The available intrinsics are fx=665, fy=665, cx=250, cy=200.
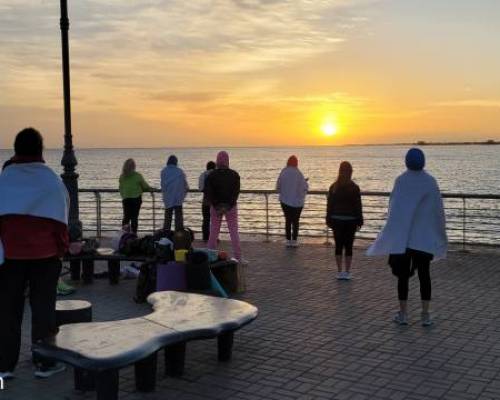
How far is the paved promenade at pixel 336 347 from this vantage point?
5117 millimetres

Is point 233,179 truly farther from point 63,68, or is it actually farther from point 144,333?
point 144,333

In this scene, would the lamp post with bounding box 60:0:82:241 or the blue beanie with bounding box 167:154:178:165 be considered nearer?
the lamp post with bounding box 60:0:82:241

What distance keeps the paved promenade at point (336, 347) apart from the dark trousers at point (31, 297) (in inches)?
16.5

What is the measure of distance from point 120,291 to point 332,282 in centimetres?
294

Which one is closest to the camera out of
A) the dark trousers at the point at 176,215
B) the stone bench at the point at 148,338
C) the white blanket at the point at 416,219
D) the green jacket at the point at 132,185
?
the stone bench at the point at 148,338

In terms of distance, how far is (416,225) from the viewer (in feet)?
22.6

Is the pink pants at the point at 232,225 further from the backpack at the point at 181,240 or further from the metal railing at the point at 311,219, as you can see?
the metal railing at the point at 311,219

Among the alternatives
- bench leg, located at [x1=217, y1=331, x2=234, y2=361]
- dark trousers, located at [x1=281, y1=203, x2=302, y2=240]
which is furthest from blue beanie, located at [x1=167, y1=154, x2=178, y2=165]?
bench leg, located at [x1=217, y1=331, x2=234, y2=361]

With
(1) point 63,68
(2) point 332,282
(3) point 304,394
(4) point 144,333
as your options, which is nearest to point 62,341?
(4) point 144,333

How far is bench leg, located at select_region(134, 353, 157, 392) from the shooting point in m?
5.03

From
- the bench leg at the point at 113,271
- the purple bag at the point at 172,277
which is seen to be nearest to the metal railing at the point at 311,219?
the bench leg at the point at 113,271

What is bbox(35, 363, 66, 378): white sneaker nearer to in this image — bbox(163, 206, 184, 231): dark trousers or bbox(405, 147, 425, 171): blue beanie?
bbox(405, 147, 425, 171): blue beanie

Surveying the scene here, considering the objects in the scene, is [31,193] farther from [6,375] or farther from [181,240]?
[181,240]

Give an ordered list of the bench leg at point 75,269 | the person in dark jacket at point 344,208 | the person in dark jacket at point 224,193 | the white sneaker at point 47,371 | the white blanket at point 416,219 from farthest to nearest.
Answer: the person in dark jacket at point 224,193 → the bench leg at point 75,269 → the person in dark jacket at point 344,208 → the white blanket at point 416,219 → the white sneaker at point 47,371
